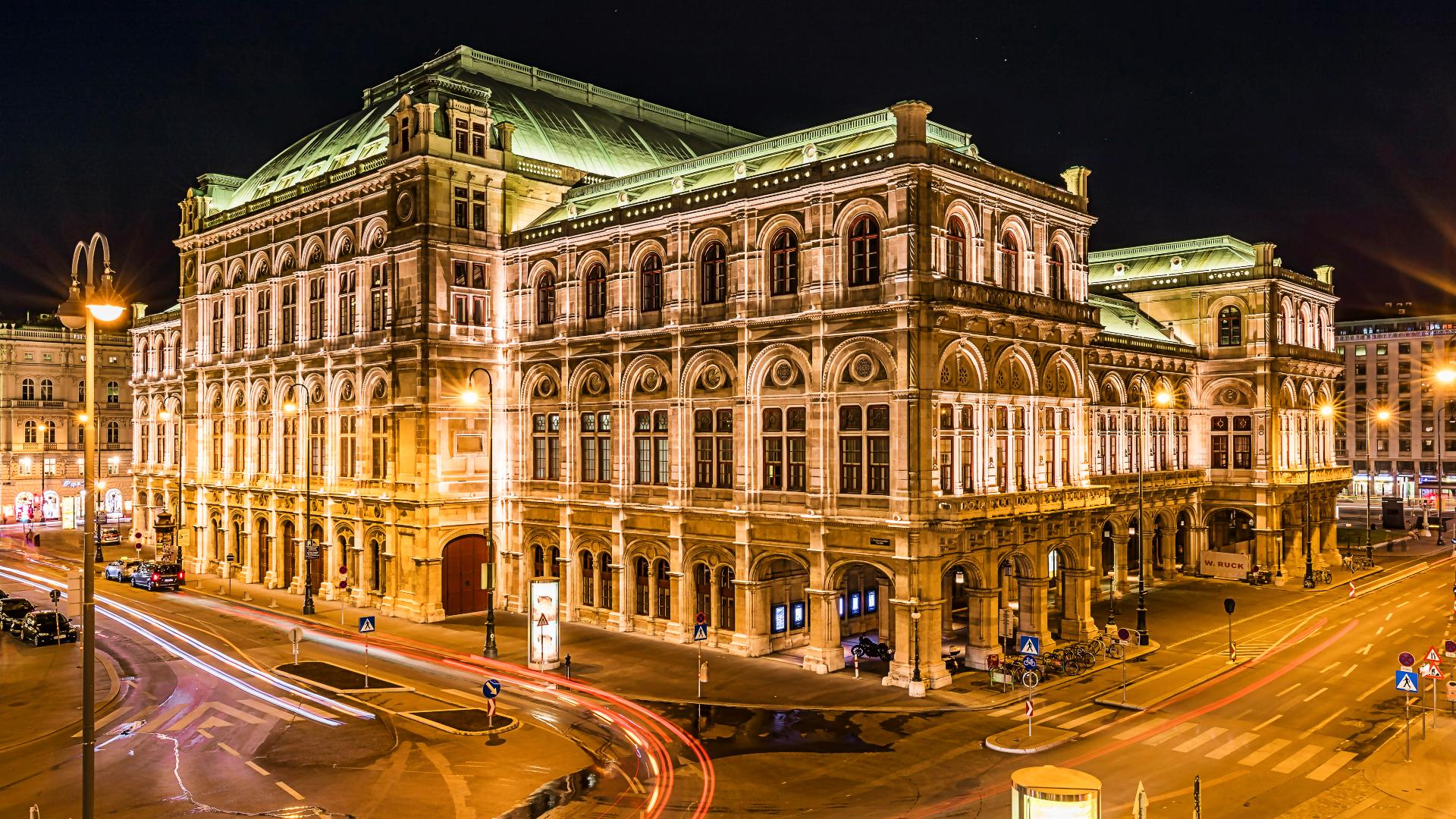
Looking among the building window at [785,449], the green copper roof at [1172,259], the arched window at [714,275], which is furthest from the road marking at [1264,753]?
the green copper roof at [1172,259]

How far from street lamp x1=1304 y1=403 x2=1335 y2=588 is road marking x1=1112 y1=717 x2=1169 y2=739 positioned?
1434 inches

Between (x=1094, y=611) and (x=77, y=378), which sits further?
(x=77, y=378)

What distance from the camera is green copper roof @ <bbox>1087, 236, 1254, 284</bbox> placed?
228 feet

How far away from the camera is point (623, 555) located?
48062 millimetres

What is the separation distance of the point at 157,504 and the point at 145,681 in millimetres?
48121

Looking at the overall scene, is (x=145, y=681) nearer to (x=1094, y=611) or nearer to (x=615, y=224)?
(x=615, y=224)

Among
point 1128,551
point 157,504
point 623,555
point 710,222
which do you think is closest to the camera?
point 710,222

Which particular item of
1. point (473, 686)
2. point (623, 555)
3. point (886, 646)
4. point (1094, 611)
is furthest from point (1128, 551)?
point (473, 686)

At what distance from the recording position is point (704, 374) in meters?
45.8

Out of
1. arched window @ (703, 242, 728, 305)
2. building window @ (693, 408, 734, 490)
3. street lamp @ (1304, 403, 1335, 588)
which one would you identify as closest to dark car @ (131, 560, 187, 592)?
building window @ (693, 408, 734, 490)

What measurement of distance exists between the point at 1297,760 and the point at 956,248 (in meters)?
20.9

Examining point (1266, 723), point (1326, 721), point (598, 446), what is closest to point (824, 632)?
point (1266, 723)

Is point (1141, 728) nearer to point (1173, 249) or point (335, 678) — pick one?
point (335, 678)

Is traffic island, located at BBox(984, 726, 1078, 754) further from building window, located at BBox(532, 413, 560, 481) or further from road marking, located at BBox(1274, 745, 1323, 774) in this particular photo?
building window, located at BBox(532, 413, 560, 481)
